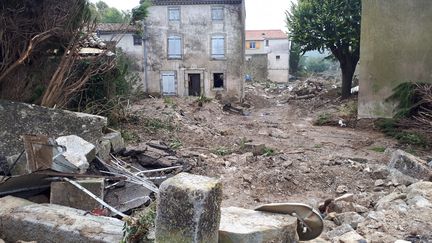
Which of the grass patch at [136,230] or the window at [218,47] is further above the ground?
the window at [218,47]

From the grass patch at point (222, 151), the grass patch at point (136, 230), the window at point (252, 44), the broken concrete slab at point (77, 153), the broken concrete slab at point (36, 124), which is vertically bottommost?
the grass patch at point (222, 151)

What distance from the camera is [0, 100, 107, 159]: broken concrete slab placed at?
5.38 m

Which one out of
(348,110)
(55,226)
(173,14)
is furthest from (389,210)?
(173,14)

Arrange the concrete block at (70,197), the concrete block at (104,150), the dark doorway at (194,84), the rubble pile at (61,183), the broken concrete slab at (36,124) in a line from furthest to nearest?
the dark doorway at (194,84) → the concrete block at (104,150) → the broken concrete slab at (36,124) → the concrete block at (70,197) → the rubble pile at (61,183)

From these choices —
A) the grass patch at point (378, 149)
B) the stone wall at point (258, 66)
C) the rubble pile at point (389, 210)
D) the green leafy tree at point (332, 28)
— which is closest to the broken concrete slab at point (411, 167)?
the rubble pile at point (389, 210)

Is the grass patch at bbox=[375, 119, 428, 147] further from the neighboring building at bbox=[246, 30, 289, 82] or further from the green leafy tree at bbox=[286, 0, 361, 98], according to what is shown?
the neighboring building at bbox=[246, 30, 289, 82]

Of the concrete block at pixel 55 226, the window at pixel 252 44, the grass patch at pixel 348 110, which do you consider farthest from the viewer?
the window at pixel 252 44

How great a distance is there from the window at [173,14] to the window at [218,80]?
14.6 feet

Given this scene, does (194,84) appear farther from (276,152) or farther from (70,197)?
(70,197)

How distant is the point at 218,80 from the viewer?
86.6ft

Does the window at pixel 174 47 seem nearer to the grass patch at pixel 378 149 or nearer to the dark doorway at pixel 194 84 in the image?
the dark doorway at pixel 194 84

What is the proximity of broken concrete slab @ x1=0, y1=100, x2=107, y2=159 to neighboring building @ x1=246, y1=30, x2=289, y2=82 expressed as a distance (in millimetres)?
36058

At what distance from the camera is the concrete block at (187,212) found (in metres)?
2.94

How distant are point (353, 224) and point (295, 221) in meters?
1.86
